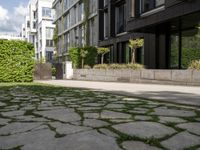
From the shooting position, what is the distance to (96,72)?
20.5 metres

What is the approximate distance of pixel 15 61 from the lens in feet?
56.2

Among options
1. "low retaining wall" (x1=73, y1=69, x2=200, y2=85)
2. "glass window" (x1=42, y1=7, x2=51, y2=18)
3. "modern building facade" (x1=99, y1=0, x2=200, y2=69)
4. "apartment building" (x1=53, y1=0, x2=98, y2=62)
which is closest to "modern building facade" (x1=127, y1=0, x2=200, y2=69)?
"modern building facade" (x1=99, y1=0, x2=200, y2=69)

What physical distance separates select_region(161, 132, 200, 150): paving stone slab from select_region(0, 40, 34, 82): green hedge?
14877 mm

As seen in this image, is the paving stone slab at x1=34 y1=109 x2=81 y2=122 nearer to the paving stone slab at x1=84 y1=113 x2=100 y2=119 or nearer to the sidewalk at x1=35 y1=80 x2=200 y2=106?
the paving stone slab at x1=84 y1=113 x2=100 y2=119

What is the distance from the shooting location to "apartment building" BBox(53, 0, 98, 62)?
107 ft

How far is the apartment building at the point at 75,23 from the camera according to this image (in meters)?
32.7

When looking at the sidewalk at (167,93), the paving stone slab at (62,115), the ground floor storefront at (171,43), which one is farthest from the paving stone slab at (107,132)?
the ground floor storefront at (171,43)

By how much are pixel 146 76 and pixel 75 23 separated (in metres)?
26.5

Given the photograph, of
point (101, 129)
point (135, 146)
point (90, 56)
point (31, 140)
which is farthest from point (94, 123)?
point (90, 56)

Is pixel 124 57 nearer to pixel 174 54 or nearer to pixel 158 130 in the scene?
pixel 174 54

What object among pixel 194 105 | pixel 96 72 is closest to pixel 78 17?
pixel 96 72

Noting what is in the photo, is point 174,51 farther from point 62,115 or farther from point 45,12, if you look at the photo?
point 45,12

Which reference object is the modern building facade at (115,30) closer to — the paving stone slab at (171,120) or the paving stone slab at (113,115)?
the paving stone slab at (113,115)

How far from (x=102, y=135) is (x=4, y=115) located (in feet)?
7.67
